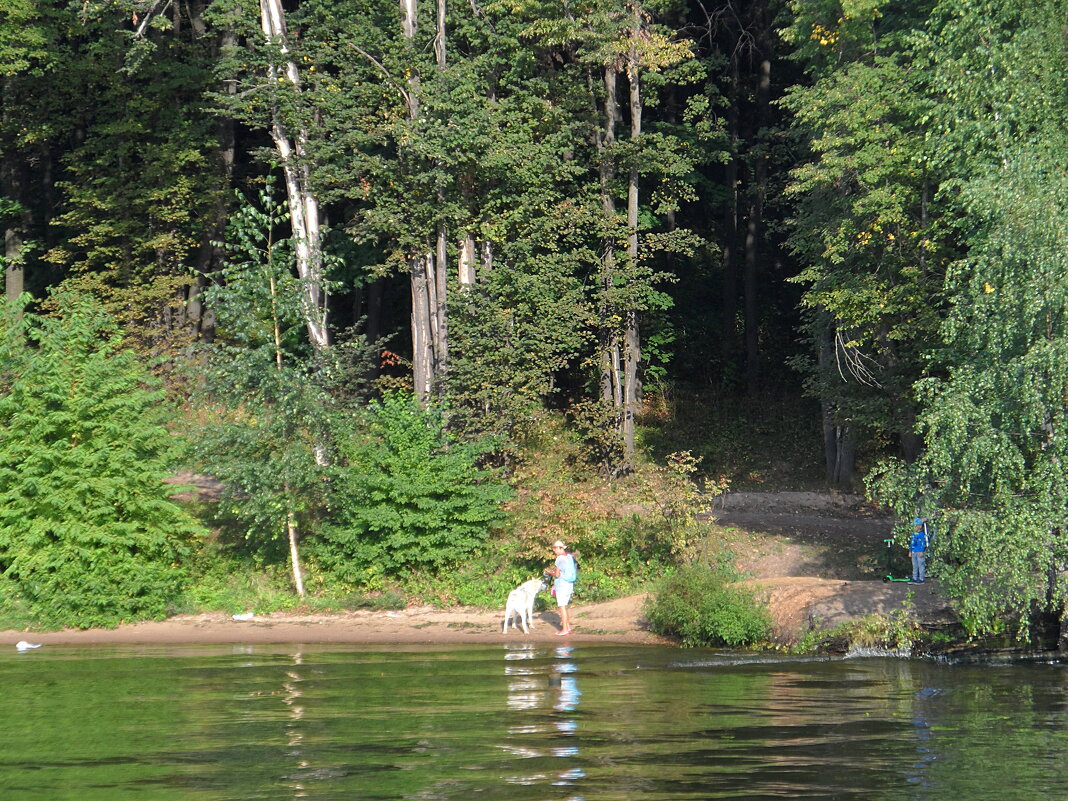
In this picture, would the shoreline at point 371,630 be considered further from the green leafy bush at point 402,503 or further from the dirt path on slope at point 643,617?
the green leafy bush at point 402,503

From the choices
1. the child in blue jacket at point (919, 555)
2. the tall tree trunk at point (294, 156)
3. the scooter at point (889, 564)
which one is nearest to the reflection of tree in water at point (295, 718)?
the child in blue jacket at point (919, 555)

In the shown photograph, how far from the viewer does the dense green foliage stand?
2409 cm

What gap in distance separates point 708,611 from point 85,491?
13.0 m

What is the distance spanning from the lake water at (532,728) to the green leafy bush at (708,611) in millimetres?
653

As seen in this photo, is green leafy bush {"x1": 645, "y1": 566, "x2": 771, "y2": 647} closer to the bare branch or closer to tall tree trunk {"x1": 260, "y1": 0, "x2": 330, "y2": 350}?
tall tree trunk {"x1": 260, "y1": 0, "x2": 330, "y2": 350}

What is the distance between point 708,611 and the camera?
20703 millimetres

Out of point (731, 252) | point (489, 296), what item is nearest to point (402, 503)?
point (489, 296)

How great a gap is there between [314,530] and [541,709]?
39.7 feet

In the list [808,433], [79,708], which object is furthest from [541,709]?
[808,433]

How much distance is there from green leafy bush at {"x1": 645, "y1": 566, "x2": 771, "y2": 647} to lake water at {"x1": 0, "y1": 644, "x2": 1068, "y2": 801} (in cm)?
65

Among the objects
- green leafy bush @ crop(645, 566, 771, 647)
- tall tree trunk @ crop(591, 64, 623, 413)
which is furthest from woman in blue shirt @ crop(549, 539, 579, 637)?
tall tree trunk @ crop(591, 64, 623, 413)

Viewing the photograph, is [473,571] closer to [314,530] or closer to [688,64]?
[314,530]

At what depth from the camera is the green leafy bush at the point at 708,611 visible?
67.1 feet

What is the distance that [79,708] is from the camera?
15867 mm
